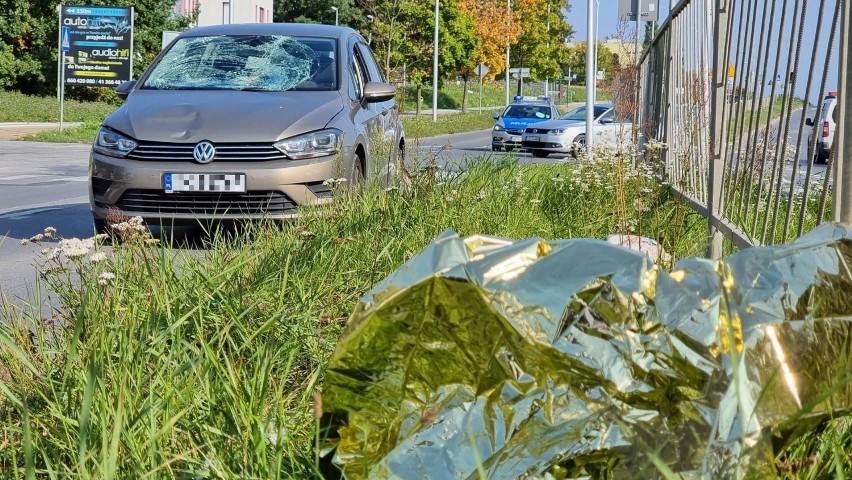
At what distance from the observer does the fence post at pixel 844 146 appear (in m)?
3.13

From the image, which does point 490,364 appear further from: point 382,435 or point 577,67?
point 577,67

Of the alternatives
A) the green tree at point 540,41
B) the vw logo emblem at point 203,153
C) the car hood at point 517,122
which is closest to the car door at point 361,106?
the vw logo emblem at point 203,153

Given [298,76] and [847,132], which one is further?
[298,76]

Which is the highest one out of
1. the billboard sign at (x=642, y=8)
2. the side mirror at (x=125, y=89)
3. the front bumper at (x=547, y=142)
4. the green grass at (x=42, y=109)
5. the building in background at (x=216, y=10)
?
the building in background at (x=216, y=10)

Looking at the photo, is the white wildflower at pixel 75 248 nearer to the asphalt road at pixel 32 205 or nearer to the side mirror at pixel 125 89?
the asphalt road at pixel 32 205

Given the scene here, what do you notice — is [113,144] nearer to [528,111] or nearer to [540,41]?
[528,111]

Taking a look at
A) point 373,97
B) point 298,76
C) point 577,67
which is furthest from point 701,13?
point 577,67

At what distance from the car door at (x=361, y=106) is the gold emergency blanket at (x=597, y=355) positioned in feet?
17.9

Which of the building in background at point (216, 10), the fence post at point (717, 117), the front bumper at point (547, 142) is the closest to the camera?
the fence post at point (717, 117)

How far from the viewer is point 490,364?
183cm

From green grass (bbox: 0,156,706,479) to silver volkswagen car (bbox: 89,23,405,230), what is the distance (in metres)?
1.03

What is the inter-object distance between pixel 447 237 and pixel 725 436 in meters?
0.56

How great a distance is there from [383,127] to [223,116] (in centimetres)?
157

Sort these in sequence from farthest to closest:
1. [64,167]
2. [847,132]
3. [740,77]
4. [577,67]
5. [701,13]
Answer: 1. [577,67]
2. [64,167]
3. [701,13]
4. [740,77]
5. [847,132]
